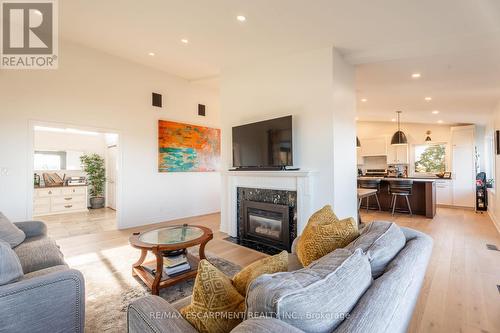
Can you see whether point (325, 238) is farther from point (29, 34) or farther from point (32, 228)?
point (29, 34)

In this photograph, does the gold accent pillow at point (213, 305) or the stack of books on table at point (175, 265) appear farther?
the stack of books on table at point (175, 265)

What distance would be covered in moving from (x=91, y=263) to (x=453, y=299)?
4.06m

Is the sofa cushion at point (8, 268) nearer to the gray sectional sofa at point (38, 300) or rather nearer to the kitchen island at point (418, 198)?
the gray sectional sofa at point (38, 300)

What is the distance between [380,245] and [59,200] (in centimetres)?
773

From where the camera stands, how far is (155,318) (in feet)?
3.20

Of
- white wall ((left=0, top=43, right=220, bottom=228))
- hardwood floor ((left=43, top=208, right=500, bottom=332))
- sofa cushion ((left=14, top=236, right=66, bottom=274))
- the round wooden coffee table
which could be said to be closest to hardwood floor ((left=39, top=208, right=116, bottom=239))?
hardwood floor ((left=43, top=208, right=500, bottom=332))

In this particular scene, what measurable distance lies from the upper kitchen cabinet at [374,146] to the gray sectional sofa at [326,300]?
7.82 m

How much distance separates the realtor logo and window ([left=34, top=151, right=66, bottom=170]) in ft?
13.0

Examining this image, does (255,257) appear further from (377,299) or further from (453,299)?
(377,299)

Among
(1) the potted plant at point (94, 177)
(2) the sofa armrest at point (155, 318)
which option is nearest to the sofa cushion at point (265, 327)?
(2) the sofa armrest at point (155, 318)

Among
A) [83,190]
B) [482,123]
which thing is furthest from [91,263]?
[482,123]

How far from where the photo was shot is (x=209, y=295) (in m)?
0.90

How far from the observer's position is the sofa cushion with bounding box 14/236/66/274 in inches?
73.3

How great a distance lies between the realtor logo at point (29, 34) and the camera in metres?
3.00
